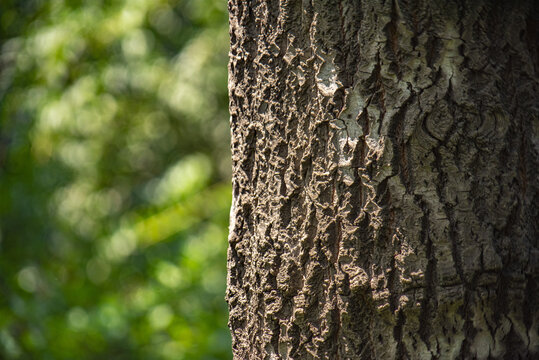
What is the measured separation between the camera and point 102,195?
6328 millimetres

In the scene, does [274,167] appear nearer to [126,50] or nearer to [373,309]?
[373,309]

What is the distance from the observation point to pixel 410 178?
1.15 metres

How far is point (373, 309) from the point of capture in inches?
46.2

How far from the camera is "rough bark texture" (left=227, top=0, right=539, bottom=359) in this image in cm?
115

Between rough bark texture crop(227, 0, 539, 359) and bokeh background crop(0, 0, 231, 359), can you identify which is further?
bokeh background crop(0, 0, 231, 359)

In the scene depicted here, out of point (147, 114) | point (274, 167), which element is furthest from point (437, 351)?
point (147, 114)

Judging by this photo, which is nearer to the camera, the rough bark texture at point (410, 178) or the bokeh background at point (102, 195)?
the rough bark texture at point (410, 178)

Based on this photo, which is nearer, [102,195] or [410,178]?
[410,178]

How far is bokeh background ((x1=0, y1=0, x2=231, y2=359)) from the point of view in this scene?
12.6 feet

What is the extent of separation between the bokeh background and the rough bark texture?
8.96 feet

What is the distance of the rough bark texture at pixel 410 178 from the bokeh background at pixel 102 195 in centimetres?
273

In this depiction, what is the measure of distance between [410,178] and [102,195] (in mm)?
5549

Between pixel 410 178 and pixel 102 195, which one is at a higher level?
pixel 102 195

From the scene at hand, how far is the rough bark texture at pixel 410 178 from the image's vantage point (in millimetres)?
1146
